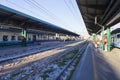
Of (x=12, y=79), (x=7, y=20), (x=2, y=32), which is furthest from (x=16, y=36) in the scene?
(x=12, y=79)

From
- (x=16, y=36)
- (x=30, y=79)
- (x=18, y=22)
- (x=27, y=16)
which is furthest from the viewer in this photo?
(x=16, y=36)

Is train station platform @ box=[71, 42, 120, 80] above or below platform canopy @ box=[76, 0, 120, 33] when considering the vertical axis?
below

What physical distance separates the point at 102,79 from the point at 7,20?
22.8 m

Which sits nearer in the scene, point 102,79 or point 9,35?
point 102,79

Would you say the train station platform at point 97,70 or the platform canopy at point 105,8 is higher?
the platform canopy at point 105,8

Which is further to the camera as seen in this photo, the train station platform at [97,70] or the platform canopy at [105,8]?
the platform canopy at [105,8]

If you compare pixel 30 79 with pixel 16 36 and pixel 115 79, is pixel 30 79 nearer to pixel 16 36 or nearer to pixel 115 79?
pixel 115 79

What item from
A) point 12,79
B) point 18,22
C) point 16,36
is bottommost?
point 12,79

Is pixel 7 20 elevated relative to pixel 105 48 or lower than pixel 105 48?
elevated

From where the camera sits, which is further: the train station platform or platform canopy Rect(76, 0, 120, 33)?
platform canopy Rect(76, 0, 120, 33)

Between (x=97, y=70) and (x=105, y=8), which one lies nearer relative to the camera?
(x=97, y=70)

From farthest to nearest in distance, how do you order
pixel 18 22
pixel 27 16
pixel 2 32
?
pixel 2 32 < pixel 18 22 < pixel 27 16

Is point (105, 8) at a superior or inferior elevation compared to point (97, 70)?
superior

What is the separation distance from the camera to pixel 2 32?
3278 centimetres
